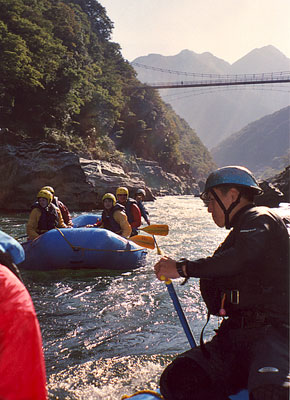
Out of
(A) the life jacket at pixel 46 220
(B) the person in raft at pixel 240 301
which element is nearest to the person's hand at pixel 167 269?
(B) the person in raft at pixel 240 301

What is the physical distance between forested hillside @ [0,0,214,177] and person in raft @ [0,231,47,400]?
2057 cm

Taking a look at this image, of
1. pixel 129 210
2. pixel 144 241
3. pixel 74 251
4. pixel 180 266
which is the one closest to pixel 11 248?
pixel 180 266

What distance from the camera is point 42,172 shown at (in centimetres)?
1925

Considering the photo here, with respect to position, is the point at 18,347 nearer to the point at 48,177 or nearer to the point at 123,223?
the point at 123,223

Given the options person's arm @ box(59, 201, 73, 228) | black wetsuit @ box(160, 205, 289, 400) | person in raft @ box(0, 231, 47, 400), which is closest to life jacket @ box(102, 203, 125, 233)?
person's arm @ box(59, 201, 73, 228)

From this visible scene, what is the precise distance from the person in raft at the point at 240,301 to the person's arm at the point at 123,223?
6049 millimetres

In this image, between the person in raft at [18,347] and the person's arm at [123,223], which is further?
the person's arm at [123,223]

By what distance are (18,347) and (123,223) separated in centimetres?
715

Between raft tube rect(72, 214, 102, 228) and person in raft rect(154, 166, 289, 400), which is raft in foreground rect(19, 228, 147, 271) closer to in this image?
raft tube rect(72, 214, 102, 228)

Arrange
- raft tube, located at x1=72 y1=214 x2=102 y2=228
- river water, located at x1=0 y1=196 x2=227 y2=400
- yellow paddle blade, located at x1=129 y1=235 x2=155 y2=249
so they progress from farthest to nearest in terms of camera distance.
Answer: raft tube, located at x1=72 y1=214 x2=102 y2=228, yellow paddle blade, located at x1=129 y1=235 x2=155 y2=249, river water, located at x1=0 y1=196 x2=227 y2=400

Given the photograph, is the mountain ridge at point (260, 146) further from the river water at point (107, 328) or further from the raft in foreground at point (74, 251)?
the river water at point (107, 328)

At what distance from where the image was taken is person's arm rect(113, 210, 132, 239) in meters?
8.23

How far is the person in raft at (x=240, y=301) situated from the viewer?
1.89 meters

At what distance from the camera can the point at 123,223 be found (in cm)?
826
